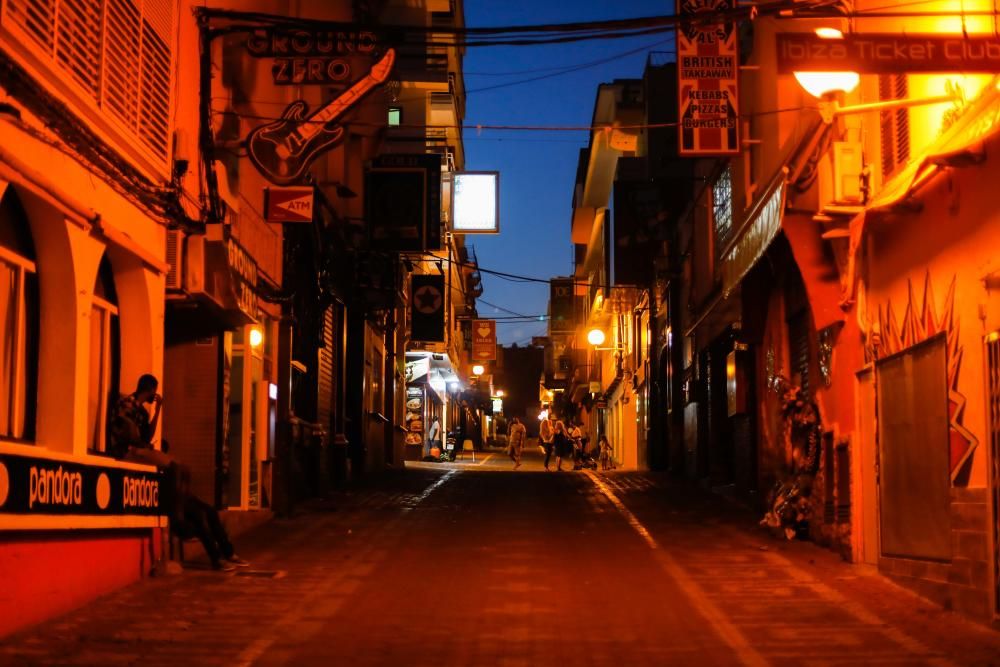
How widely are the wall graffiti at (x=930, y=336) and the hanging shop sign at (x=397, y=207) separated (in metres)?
15.1

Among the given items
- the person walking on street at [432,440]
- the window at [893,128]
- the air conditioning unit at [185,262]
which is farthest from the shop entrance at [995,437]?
the person walking on street at [432,440]

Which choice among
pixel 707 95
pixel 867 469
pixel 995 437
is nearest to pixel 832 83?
pixel 995 437

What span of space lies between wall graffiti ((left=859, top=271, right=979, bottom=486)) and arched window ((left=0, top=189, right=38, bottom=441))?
26.9 ft

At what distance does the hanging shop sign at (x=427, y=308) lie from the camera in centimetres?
3631

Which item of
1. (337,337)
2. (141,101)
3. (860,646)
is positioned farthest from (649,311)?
(860,646)

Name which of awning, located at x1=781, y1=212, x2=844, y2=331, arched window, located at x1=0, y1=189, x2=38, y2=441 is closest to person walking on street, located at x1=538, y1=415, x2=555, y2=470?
awning, located at x1=781, y1=212, x2=844, y2=331

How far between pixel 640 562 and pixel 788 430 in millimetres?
4072

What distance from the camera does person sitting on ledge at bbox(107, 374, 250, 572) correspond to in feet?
39.0

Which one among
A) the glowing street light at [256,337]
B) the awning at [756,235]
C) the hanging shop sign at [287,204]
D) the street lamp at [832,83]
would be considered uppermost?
the hanging shop sign at [287,204]

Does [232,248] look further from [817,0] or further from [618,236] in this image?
[618,236]

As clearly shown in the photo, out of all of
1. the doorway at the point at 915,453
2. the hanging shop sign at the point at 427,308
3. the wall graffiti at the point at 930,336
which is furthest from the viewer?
the hanging shop sign at the point at 427,308

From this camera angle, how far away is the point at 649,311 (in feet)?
119

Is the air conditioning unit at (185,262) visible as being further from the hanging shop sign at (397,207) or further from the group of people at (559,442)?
the group of people at (559,442)

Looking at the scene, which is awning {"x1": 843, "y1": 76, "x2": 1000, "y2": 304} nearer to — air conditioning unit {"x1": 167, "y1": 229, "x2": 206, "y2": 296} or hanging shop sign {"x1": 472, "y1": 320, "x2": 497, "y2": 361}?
air conditioning unit {"x1": 167, "y1": 229, "x2": 206, "y2": 296}
